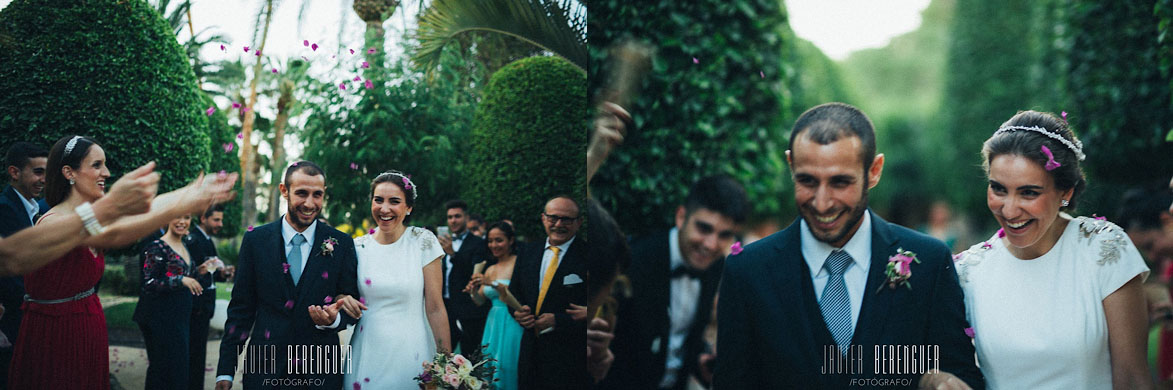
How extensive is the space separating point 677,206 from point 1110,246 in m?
2.57

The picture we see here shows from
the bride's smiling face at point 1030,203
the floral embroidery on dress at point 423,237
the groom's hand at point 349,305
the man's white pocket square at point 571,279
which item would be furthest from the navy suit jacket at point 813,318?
the groom's hand at point 349,305

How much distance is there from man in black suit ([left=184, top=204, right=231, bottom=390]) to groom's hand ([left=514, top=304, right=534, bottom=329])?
73.6 inches

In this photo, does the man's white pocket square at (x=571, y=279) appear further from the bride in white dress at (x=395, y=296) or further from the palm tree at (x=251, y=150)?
the palm tree at (x=251, y=150)

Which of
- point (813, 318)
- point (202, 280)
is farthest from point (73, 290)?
point (813, 318)

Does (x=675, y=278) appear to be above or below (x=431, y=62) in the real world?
below

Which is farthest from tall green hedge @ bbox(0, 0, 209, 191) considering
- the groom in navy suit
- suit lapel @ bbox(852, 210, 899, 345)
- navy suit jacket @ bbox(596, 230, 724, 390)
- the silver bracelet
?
suit lapel @ bbox(852, 210, 899, 345)

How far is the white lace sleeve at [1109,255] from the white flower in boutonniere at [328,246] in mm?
4295

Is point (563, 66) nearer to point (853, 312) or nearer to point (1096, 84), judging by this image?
point (853, 312)

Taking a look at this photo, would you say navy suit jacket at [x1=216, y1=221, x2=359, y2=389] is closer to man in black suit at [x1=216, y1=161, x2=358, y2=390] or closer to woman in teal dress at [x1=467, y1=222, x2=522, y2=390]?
man in black suit at [x1=216, y1=161, x2=358, y2=390]

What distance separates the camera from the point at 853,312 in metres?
4.01

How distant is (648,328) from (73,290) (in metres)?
3.58

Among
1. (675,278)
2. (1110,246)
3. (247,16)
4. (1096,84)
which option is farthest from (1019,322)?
(247,16)

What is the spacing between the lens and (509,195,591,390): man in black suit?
486cm

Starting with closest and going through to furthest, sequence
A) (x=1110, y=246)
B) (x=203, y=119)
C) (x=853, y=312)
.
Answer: (x=1110, y=246)
(x=853, y=312)
(x=203, y=119)
